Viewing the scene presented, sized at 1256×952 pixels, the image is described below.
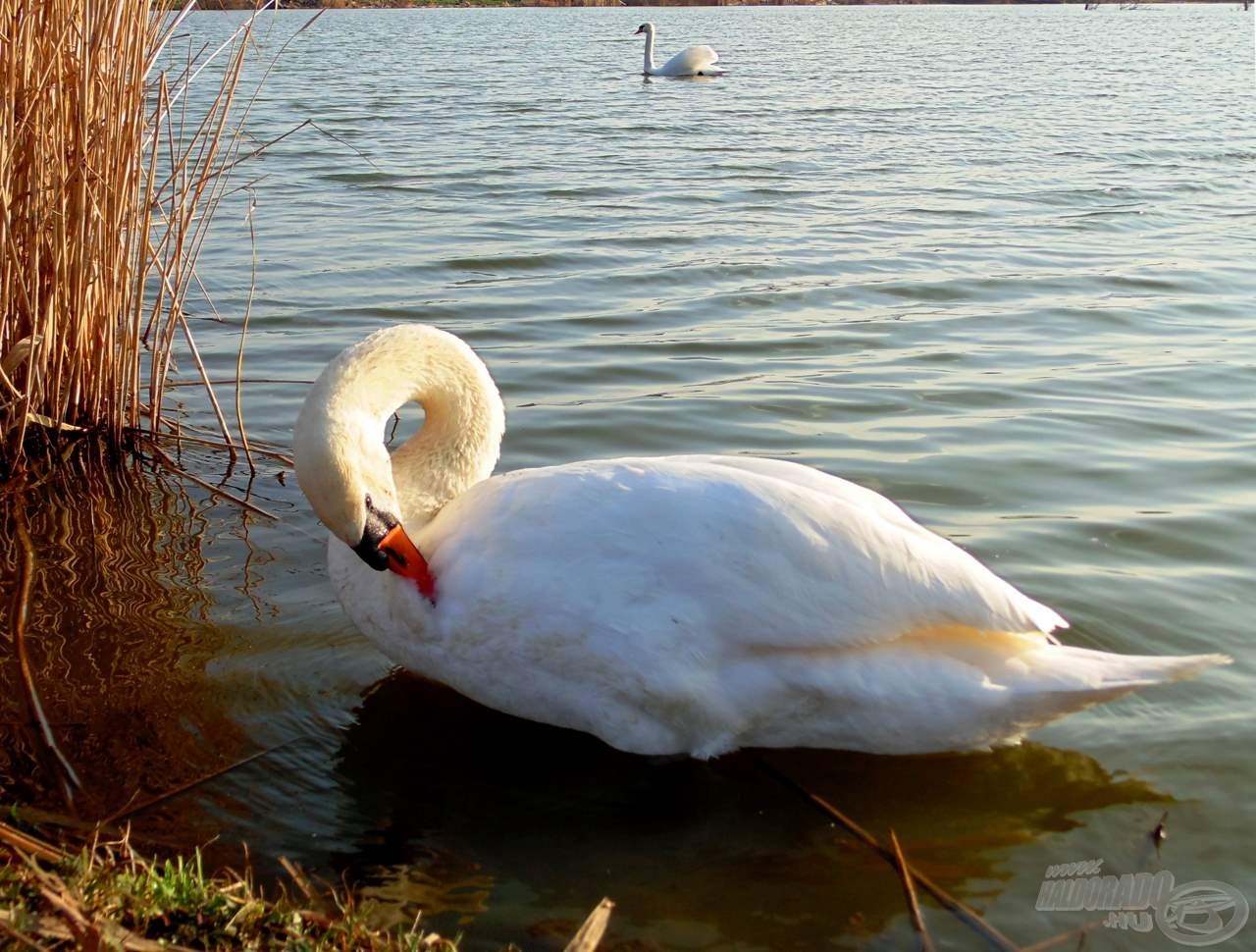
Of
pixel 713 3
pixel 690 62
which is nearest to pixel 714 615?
pixel 690 62

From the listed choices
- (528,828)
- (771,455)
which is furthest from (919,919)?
(771,455)

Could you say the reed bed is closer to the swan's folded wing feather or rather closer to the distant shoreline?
the swan's folded wing feather

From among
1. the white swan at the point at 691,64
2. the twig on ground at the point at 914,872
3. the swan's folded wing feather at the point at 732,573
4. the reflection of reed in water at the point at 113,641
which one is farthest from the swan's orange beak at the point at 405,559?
the white swan at the point at 691,64

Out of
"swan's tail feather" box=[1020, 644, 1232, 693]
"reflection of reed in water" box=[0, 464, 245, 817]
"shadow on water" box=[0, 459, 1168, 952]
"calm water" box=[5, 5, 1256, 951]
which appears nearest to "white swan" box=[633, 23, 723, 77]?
"calm water" box=[5, 5, 1256, 951]

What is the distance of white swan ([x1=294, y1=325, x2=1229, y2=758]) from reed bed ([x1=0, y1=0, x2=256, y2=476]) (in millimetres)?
1783

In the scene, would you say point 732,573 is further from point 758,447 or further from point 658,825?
point 758,447

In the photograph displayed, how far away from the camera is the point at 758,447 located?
6.39 m

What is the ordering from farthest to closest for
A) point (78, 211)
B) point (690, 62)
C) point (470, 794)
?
point (690, 62) → point (78, 211) → point (470, 794)

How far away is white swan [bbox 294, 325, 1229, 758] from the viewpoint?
371cm

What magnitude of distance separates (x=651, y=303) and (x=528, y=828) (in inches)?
219

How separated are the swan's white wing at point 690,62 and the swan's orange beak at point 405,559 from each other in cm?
2298

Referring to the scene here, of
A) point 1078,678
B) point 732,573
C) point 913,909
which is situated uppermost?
point 732,573

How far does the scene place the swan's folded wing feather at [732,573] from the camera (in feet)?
12.2

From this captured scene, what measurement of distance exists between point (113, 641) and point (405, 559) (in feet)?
4.15
